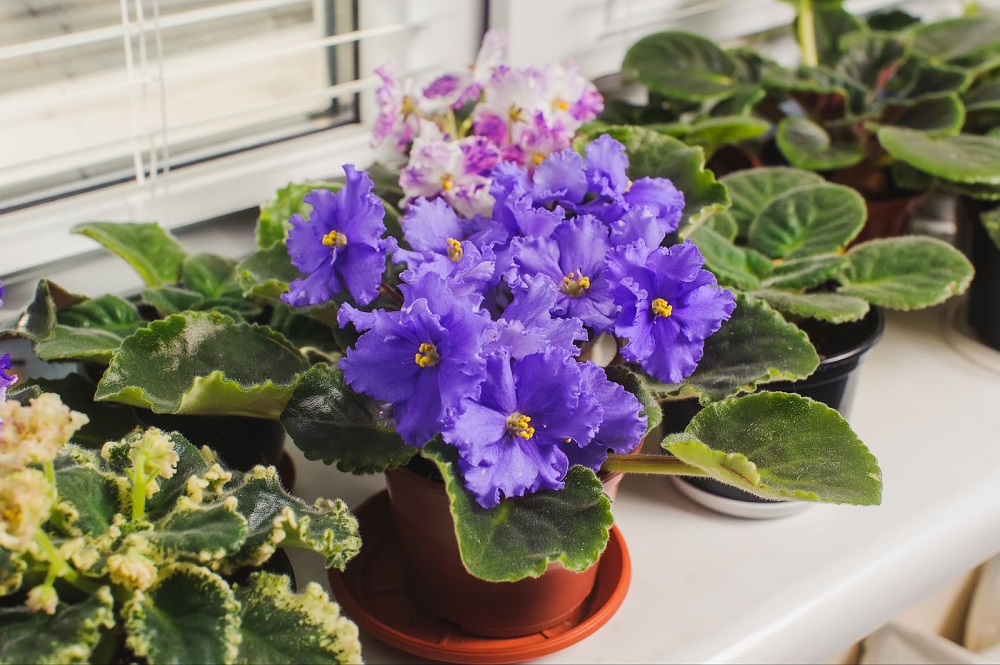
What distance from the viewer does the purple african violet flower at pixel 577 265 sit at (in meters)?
0.66

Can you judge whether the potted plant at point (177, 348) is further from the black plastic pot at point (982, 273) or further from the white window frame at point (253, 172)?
the black plastic pot at point (982, 273)

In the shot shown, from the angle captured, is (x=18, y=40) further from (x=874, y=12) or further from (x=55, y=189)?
(x=874, y=12)

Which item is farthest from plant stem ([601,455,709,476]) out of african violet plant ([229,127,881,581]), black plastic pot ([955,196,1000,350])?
black plastic pot ([955,196,1000,350])

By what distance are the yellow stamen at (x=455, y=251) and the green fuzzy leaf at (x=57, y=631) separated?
12.0 inches

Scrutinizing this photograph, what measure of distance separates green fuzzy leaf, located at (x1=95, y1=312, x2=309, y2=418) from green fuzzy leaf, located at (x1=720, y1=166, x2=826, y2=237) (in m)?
Answer: 0.53

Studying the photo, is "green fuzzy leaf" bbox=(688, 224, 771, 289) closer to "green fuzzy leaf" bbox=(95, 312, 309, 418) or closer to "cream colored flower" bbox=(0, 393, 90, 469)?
"green fuzzy leaf" bbox=(95, 312, 309, 418)

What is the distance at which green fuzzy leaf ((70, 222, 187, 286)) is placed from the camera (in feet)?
2.82

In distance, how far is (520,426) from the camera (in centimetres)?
59

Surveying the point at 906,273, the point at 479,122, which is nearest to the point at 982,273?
the point at 906,273

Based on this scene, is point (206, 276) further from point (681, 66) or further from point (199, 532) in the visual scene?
point (681, 66)

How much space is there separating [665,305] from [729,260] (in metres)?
0.27

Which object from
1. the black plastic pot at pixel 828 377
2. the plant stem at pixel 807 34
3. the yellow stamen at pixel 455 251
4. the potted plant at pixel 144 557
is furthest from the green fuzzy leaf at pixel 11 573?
the plant stem at pixel 807 34

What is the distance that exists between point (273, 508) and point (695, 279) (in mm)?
300

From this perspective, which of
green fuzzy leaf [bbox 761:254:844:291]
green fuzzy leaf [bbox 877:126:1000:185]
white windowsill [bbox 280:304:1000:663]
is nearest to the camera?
white windowsill [bbox 280:304:1000:663]
